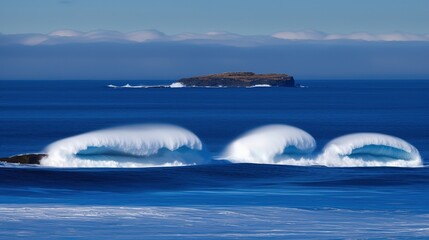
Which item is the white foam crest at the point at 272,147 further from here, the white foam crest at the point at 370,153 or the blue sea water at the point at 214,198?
the white foam crest at the point at 370,153

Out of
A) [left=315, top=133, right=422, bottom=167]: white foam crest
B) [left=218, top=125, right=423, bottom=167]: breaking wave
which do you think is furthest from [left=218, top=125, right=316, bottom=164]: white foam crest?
[left=315, top=133, right=422, bottom=167]: white foam crest

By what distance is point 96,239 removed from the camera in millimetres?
19844

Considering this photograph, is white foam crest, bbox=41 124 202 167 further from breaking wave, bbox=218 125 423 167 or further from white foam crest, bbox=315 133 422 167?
white foam crest, bbox=315 133 422 167

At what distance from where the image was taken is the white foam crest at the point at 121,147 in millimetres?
35875

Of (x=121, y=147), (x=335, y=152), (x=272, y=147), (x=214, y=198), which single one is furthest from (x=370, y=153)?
(x=214, y=198)

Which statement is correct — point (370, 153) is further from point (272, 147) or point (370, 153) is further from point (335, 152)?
point (272, 147)

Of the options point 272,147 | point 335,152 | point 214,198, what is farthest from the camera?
point 272,147

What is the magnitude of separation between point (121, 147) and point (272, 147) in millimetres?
5614

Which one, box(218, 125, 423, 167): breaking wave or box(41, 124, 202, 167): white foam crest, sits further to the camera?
box(218, 125, 423, 167): breaking wave

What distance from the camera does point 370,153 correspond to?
38469 mm

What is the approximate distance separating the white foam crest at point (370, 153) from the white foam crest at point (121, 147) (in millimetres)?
4992

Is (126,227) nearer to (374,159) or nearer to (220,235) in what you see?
(220,235)

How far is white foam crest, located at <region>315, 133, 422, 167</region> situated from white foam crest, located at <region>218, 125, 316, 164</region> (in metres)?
0.83

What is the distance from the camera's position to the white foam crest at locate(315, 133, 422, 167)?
124ft
